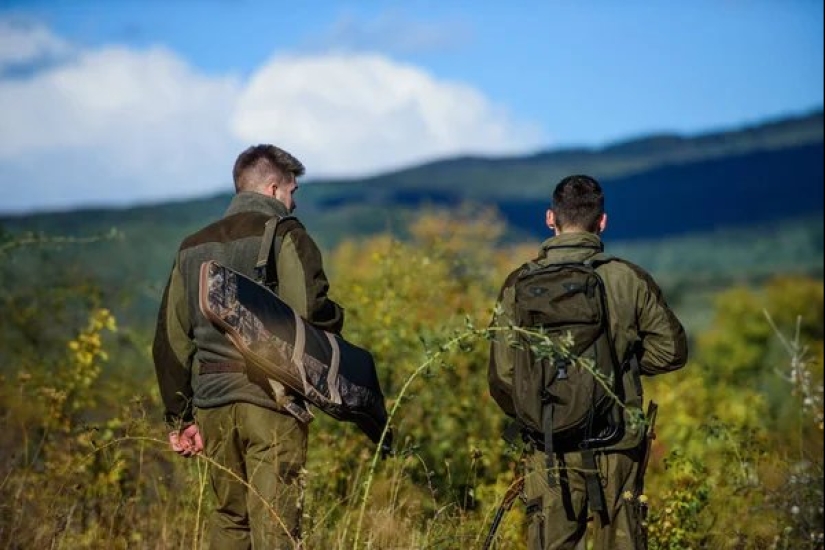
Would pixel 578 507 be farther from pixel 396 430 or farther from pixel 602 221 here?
pixel 396 430

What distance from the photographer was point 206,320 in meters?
6.64

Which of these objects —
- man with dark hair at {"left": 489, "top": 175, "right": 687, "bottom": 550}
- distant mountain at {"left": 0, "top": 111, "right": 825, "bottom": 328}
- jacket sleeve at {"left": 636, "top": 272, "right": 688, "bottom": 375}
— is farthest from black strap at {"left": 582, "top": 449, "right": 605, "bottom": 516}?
distant mountain at {"left": 0, "top": 111, "right": 825, "bottom": 328}

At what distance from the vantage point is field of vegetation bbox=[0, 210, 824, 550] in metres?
7.49

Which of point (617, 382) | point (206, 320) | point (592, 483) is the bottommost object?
point (592, 483)

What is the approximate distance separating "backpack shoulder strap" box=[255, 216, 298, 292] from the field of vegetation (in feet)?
2.42

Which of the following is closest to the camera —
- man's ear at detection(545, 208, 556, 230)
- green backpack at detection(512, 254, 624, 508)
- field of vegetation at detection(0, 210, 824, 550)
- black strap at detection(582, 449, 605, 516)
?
green backpack at detection(512, 254, 624, 508)

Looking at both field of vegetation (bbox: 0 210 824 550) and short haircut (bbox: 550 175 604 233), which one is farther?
field of vegetation (bbox: 0 210 824 550)

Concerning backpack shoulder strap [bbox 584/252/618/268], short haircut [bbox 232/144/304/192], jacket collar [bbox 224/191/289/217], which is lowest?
backpack shoulder strap [bbox 584/252/618/268]

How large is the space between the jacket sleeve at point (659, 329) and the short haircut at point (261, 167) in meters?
1.64

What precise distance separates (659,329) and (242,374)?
178cm

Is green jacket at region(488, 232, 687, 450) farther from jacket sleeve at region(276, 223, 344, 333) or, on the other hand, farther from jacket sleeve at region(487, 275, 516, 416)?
jacket sleeve at region(276, 223, 344, 333)

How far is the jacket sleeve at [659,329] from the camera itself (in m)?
6.64

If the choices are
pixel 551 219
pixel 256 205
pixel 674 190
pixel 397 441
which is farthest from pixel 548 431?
pixel 674 190

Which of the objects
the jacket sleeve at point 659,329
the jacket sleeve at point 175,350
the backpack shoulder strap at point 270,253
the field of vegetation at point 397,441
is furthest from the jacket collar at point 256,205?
the jacket sleeve at point 659,329
